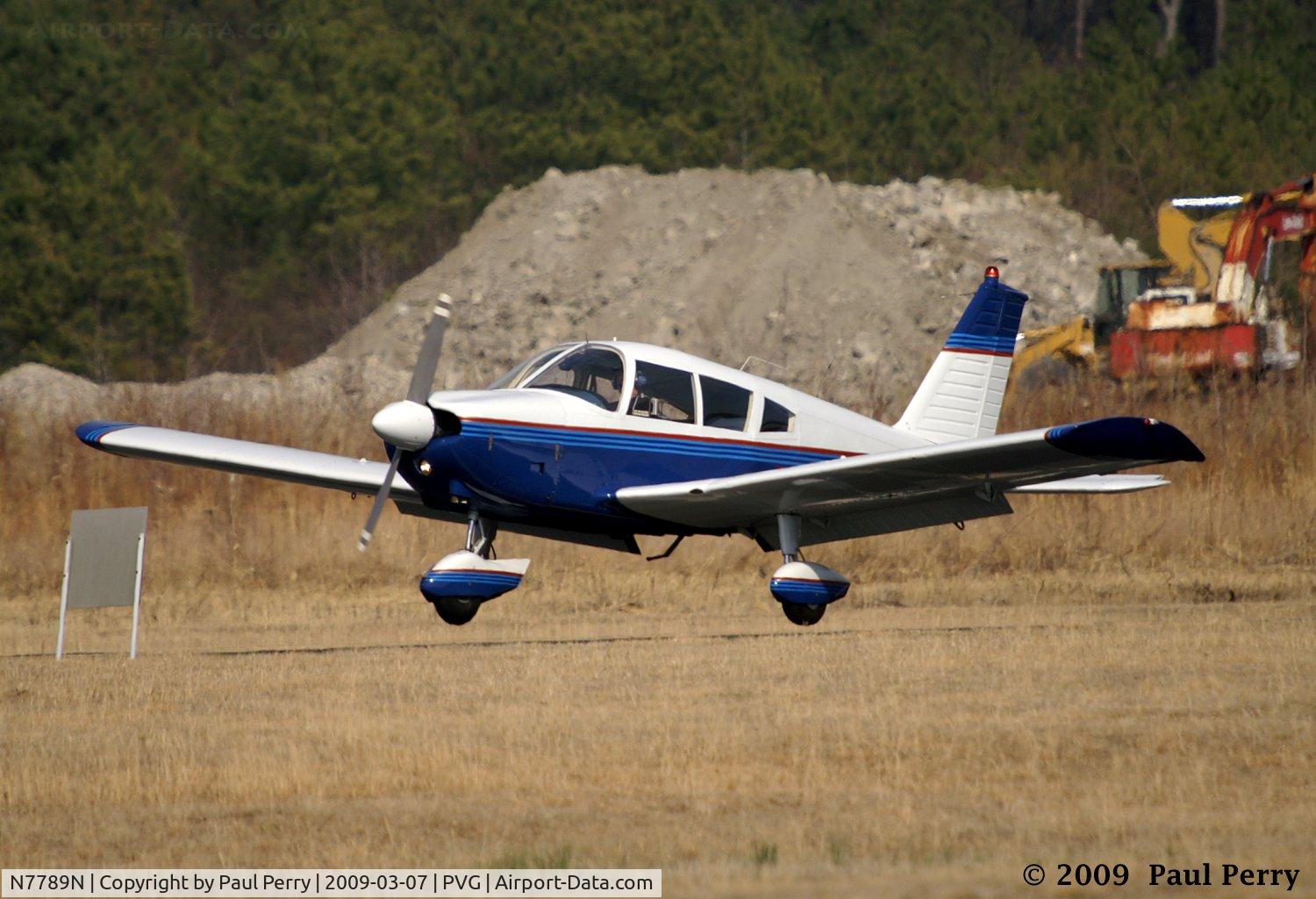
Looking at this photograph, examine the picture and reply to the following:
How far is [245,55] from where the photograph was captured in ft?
179

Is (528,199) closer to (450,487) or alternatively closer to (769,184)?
(769,184)

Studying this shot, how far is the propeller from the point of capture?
452 inches

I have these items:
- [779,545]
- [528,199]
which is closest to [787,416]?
[779,545]

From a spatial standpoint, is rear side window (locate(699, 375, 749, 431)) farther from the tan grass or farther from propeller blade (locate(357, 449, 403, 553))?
the tan grass

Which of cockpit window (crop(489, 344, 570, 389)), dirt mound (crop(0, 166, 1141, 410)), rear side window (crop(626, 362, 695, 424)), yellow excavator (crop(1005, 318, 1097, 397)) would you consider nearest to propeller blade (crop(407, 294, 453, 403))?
cockpit window (crop(489, 344, 570, 389))

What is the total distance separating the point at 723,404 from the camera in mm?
12766

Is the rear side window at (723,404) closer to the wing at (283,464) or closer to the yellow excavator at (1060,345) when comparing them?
the wing at (283,464)

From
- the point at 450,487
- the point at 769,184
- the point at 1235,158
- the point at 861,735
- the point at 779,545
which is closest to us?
the point at 861,735

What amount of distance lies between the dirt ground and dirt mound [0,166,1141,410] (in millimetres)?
19998

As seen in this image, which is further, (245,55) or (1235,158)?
(245,55)

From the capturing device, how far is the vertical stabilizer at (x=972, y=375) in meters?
14.8

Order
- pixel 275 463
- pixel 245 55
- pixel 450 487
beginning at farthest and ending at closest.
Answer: pixel 245 55, pixel 275 463, pixel 450 487

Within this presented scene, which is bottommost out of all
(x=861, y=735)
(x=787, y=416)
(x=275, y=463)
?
(x=275, y=463)

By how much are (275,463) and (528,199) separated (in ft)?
92.6
